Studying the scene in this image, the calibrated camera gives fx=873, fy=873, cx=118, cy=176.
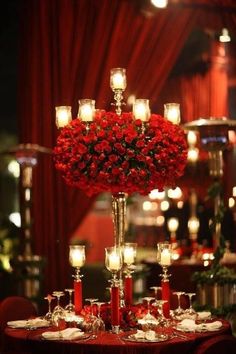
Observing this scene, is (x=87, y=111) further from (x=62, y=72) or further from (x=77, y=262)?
(x=62, y=72)

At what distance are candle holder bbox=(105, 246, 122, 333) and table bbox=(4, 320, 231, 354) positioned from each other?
0.09 meters

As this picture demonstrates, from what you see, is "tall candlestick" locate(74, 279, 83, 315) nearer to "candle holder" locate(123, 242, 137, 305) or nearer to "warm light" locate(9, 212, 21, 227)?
"candle holder" locate(123, 242, 137, 305)

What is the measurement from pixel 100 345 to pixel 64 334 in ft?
0.91

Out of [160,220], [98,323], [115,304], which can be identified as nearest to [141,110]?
[115,304]

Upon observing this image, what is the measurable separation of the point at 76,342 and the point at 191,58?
7429mm

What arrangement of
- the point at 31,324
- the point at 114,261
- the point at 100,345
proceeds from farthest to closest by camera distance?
the point at 31,324, the point at 114,261, the point at 100,345

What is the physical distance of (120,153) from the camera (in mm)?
5285

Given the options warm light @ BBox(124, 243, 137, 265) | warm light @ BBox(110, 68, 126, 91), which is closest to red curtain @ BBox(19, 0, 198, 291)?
warm light @ BBox(110, 68, 126, 91)

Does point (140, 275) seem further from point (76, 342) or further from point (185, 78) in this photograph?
point (185, 78)

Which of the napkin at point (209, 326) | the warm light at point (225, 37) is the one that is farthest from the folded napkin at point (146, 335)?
the warm light at point (225, 37)

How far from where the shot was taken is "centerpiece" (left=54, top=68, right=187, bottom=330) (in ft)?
17.4

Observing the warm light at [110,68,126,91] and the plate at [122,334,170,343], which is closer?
the plate at [122,334,170,343]

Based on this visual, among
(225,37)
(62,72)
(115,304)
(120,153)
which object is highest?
(225,37)

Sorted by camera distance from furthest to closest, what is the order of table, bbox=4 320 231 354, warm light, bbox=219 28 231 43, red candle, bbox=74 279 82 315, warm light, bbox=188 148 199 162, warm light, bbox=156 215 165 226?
1. warm light, bbox=156 215 165 226
2. warm light, bbox=188 148 199 162
3. warm light, bbox=219 28 231 43
4. red candle, bbox=74 279 82 315
5. table, bbox=4 320 231 354
